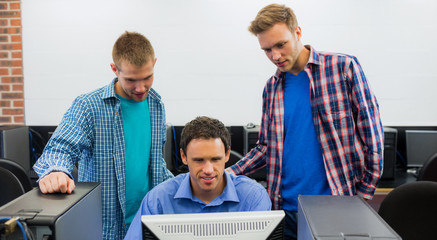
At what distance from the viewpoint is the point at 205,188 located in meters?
1.15

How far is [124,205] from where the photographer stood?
1361mm

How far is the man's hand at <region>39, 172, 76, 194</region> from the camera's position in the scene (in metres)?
0.85

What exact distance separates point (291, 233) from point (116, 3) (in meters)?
2.42

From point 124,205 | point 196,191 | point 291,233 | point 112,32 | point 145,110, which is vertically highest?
point 112,32

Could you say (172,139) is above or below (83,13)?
below

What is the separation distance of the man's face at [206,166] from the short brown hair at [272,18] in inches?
18.2

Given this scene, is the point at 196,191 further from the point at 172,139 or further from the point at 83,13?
the point at 83,13

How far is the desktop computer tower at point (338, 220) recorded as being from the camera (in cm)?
65

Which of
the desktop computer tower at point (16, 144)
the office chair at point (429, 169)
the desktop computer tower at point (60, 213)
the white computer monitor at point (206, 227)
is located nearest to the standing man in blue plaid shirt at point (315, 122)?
the white computer monitor at point (206, 227)

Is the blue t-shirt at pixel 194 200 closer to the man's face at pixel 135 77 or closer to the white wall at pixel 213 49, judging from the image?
the man's face at pixel 135 77

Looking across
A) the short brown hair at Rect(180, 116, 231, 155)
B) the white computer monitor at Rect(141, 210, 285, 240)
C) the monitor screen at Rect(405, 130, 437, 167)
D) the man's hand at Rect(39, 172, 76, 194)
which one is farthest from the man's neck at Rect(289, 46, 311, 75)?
the monitor screen at Rect(405, 130, 437, 167)

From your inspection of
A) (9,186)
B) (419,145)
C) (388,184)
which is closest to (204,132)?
(9,186)

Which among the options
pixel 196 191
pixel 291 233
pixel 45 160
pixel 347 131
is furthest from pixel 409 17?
pixel 45 160

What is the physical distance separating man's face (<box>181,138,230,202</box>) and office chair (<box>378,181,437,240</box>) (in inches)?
28.7
